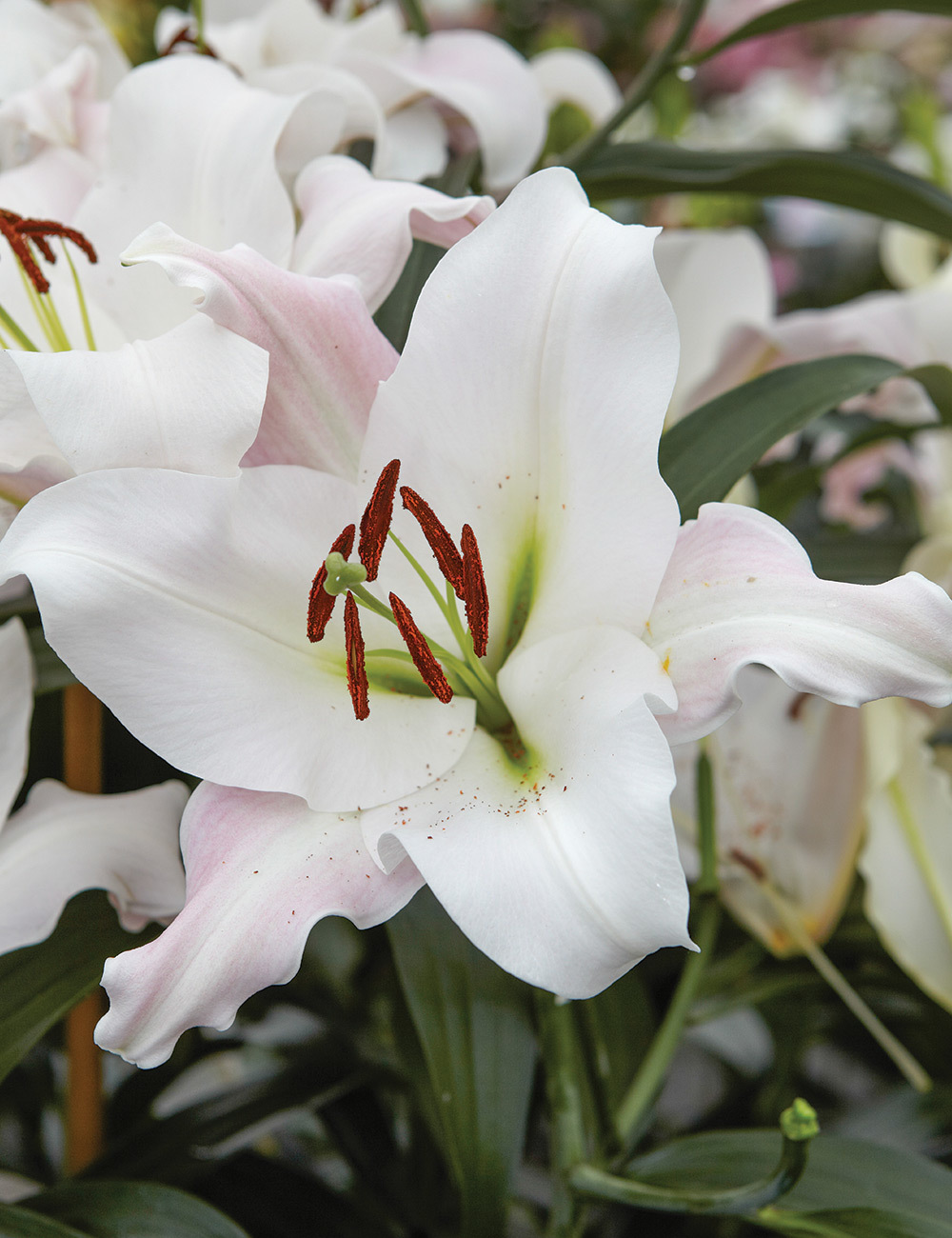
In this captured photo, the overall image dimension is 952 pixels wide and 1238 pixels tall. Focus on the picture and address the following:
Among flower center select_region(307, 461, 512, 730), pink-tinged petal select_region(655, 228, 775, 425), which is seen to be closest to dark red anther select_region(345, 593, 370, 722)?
flower center select_region(307, 461, 512, 730)

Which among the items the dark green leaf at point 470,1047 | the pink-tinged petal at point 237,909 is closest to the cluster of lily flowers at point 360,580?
the pink-tinged petal at point 237,909

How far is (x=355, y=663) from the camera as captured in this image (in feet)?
1.14

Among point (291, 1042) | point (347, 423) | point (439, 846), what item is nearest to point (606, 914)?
point (439, 846)

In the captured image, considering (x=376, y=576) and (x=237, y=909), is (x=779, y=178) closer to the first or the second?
(x=376, y=576)

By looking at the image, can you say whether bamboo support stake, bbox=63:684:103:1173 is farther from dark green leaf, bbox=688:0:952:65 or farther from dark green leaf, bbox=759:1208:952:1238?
dark green leaf, bbox=688:0:952:65

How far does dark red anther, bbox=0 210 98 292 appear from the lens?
1.31 feet

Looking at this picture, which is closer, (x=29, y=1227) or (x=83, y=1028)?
(x=29, y=1227)

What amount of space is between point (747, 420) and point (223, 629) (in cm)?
25

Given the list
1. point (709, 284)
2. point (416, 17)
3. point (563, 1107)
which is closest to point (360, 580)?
point (563, 1107)

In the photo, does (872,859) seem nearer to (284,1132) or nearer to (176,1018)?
(176,1018)

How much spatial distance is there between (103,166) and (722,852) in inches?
16.6

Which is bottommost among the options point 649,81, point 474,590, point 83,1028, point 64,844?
point 83,1028

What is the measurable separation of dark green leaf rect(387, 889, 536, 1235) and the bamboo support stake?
161 mm

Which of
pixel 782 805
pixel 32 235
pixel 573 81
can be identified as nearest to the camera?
pixel 32 235
